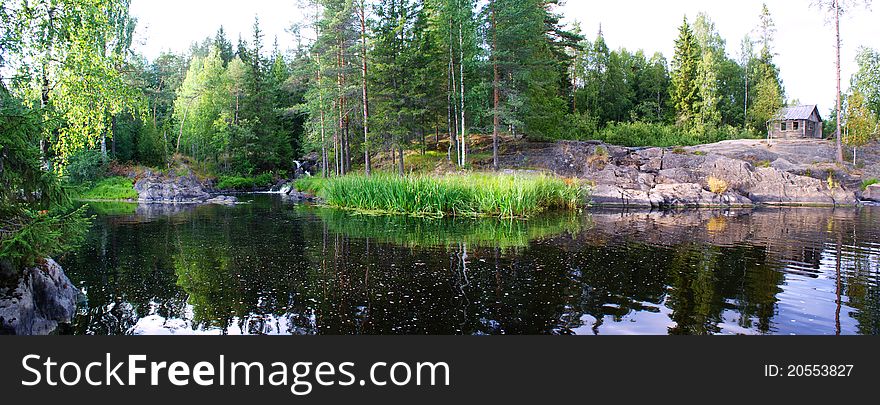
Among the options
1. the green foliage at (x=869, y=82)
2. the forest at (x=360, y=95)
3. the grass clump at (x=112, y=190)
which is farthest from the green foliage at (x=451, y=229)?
the green foliage at (x=869, y=82)

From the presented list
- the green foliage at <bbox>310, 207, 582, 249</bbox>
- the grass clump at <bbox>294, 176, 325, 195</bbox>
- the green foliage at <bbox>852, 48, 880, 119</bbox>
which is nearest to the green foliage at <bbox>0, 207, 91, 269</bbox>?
the green foliage at <bbox>310, 207, 582, 249</bbox>

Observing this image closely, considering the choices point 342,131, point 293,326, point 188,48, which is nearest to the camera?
point 293,326

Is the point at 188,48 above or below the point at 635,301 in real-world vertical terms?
Answer: above

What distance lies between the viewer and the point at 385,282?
8148mm

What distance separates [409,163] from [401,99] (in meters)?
6.56

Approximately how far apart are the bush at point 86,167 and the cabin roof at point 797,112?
155 feet

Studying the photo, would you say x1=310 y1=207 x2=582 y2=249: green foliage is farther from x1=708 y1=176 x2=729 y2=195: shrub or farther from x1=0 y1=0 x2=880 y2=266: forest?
x1=708 y1=176 x2=729 y2=195: shrub

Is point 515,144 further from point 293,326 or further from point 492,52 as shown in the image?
point 293,326

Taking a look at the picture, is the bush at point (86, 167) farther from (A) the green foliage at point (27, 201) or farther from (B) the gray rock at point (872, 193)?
(B) the gray rock at point (872, 193)

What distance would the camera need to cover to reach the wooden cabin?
136 ft

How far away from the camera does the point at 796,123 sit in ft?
138

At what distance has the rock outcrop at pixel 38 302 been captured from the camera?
534 cm

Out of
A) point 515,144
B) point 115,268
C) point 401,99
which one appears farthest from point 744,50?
point 115,268

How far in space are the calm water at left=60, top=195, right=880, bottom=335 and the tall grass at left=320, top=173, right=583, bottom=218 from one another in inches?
135
